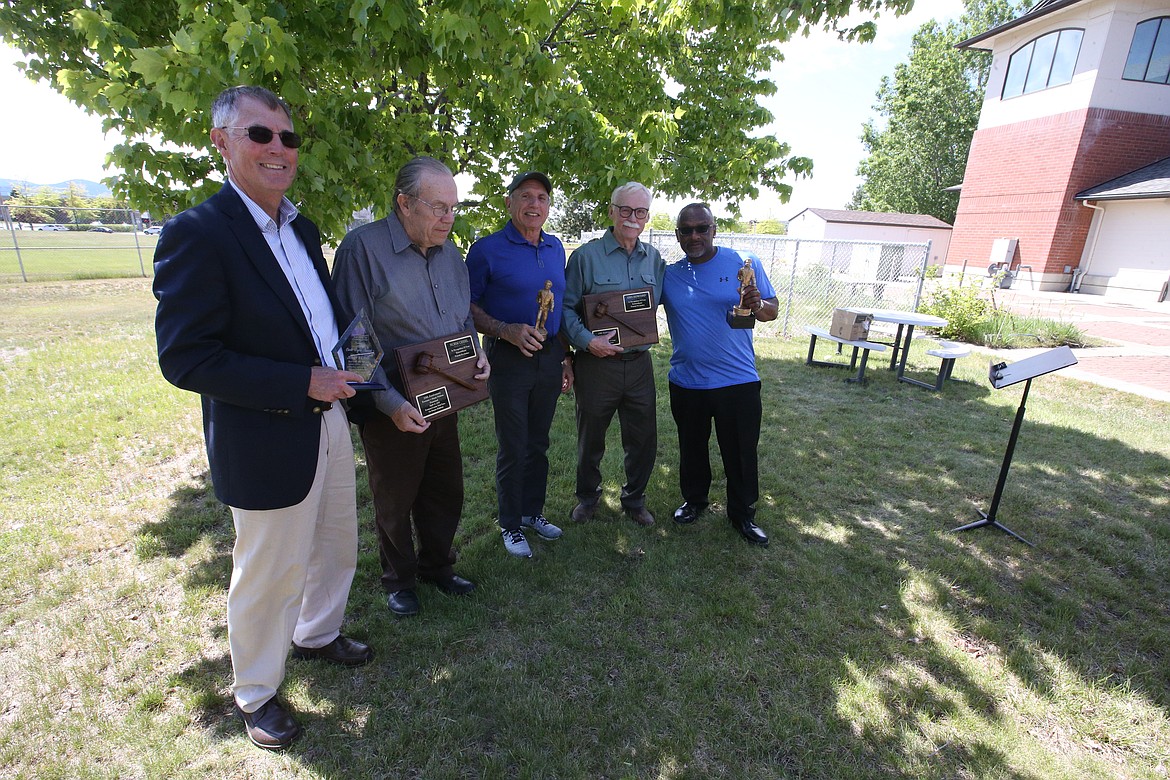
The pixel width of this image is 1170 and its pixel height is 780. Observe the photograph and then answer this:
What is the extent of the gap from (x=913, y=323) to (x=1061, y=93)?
19.8 meters

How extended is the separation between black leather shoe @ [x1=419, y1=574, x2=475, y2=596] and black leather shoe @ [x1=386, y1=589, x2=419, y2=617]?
191mm

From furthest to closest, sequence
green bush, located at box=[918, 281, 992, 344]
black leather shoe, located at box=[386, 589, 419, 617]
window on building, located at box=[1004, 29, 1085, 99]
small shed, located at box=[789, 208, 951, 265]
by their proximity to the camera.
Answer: small shed, located at box=[789, 208, 951, 265], window on building, located at box=[1004, 29, 1085, 99], green bush, located at box=[918, 281, 992, 344], black leather shoe, located at box=[386, 589, 419, 617]

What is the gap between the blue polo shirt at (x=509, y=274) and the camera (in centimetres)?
334

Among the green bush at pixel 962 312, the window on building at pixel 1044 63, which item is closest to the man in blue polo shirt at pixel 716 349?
the green bush at pixel 962 312

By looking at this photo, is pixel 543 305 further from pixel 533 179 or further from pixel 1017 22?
pixel 1017 22

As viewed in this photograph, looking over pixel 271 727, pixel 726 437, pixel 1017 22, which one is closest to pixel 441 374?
pixel 271 727

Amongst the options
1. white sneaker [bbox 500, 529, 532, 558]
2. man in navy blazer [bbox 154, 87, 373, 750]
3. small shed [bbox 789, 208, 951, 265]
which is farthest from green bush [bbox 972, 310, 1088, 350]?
small shed [bbox 789, 208, 951, 265]

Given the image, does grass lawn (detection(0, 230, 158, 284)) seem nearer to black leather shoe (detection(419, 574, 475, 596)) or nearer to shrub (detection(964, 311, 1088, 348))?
black leather shoe (detection(419, 574, 475, 596))

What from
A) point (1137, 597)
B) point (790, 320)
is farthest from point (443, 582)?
point (790, 320)

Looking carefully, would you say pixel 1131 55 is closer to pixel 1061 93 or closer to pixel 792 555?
pixel 1061 93

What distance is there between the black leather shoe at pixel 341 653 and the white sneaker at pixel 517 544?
43.1 inches

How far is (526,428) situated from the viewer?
3.60m

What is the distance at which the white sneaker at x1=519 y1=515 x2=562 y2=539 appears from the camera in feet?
13.0

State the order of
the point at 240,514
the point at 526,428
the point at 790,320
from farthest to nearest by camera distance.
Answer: the point at 790,320 < the point at 526,428 < the point at 240,514
